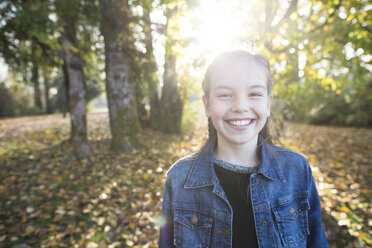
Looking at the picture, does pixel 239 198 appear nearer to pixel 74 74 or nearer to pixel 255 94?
pixel 255 94

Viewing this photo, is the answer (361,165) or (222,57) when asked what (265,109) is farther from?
(361,165)

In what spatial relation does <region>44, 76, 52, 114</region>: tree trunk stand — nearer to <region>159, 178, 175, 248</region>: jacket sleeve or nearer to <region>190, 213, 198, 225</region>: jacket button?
<region>159, 178, 175, 248</region>: jacket sleeve

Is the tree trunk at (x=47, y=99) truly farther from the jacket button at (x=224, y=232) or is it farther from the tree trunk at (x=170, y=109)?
the jacket button at (x=224, y=232)

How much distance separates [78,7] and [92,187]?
15.5 ft

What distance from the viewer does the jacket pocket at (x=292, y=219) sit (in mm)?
1468

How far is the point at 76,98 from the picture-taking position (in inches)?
219

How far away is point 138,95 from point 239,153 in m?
7.54

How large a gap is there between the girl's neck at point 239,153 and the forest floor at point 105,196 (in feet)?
1.89

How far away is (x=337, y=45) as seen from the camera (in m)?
4.35

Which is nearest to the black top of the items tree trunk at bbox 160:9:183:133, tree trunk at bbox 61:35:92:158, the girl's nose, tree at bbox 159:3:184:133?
the girl's nose

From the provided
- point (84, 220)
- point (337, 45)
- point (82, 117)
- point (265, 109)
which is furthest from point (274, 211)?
point (82, 117)

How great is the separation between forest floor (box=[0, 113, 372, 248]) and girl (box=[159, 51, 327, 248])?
632 mm

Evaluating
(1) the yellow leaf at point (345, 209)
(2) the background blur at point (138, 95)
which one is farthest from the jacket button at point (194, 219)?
(1) the yellow leaf at point (345, 209)

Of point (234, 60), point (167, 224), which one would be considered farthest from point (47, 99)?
point (234, 60)
